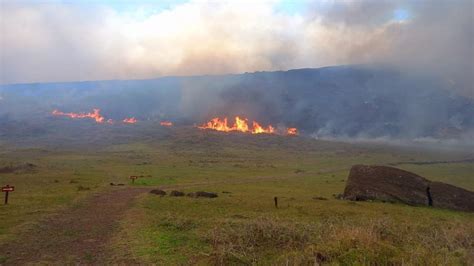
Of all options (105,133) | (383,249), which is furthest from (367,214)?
(105,133)

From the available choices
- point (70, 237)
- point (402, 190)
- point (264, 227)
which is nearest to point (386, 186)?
point (402, 190)

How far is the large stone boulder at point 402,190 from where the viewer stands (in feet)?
114

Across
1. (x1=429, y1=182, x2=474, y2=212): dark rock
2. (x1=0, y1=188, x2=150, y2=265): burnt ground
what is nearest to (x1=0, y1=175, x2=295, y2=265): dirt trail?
(x1=0, y1=188, x2=150, y2=265): burnt ground

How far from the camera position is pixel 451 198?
34750 millimetres

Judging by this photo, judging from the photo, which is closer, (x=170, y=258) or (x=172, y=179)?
(x=170, y=258)

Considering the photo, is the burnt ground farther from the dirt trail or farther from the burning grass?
the burning grass

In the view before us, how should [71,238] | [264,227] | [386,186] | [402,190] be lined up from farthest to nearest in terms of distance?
[386,186] → [402,190] → [71,238] → [264,227]

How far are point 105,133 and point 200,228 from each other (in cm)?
13783

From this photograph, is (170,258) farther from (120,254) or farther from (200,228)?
(200,228)

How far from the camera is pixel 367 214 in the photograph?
27.9 meters

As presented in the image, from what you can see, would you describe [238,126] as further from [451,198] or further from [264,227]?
[264,227]

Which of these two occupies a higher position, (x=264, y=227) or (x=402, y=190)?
(x=264, y=227)

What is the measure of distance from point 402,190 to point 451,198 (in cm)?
394

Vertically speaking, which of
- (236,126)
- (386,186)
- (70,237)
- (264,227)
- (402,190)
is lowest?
(70,237)
